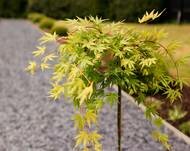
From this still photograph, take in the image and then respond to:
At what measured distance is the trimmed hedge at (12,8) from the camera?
30672 mm

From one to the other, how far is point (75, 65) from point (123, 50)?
43 cm

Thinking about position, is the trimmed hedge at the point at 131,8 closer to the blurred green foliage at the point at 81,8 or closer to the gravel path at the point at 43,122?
the blurred green foliage at the point at 81,8

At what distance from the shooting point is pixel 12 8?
30734 mm

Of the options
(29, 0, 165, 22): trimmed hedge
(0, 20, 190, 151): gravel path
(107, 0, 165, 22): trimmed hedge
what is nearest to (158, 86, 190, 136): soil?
(0, 20, 190, 151): gravel path

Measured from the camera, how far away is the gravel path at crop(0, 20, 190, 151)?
21.1ft

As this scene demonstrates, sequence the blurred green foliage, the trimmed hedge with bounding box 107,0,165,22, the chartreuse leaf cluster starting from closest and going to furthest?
the chartreuse leaf cluster, the trimmed hedge with bounding box 107,0,165,22, the blurred green foliage

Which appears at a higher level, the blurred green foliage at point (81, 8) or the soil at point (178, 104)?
the blurred green foliage at point (81, 8)

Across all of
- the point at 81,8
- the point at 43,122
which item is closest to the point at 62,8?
the point at 81,8

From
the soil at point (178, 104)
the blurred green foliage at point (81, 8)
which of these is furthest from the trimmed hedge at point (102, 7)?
the soil at point (178, 104)

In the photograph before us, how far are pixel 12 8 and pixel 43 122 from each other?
2420 centimetres

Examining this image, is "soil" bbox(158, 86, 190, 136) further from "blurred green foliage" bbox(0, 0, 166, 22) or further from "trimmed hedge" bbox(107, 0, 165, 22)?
"trimmed hedge" bbox(107, 0, 165, 22)

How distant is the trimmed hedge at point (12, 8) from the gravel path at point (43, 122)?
64.1 ft

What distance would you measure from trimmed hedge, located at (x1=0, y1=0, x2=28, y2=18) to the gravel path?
19535 mm

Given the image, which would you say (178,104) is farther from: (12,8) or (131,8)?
(12,8)
